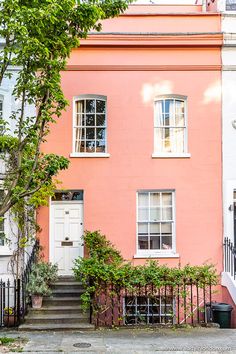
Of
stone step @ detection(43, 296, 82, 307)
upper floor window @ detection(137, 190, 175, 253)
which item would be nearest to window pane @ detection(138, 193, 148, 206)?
upper floor window @ detection(137, 190, 175, 253)

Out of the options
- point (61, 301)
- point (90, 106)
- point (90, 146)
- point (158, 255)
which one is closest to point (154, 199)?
point (158, 255)

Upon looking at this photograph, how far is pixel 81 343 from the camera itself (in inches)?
392

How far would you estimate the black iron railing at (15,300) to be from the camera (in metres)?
11.7

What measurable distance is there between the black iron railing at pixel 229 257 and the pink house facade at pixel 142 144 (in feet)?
0.66

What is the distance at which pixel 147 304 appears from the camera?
11875mm

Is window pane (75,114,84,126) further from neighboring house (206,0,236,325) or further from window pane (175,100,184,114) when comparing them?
neighboring house (206,0,236,325)

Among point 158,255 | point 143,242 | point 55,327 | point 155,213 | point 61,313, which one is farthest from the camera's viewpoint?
point 155,213

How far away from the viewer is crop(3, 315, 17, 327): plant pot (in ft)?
38.6

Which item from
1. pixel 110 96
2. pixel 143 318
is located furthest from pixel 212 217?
pixel 110 96

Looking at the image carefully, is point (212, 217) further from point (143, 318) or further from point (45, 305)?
point (45, 305)

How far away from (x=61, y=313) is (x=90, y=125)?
5.63 metres

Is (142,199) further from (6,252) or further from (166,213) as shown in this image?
(6,252)

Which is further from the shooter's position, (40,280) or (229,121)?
(229,121)

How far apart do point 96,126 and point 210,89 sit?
365cm
